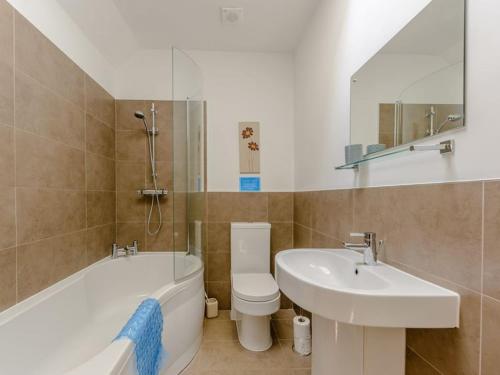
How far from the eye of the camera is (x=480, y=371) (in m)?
0.71

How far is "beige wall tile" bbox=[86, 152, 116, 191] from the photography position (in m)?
1.97

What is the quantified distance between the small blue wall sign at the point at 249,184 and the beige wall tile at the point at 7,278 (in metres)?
1.74

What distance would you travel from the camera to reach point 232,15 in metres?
1.98

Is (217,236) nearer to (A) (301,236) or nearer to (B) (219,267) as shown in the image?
(B) (219,267)

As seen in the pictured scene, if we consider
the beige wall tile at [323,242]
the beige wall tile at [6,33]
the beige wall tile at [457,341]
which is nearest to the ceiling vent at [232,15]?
the beige wall tile at [6,33]

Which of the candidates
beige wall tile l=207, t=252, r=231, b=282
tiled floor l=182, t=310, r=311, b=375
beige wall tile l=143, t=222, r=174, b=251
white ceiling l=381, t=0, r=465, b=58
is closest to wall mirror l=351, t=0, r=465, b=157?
white ceiling l=381, t=0, r=465, b=58

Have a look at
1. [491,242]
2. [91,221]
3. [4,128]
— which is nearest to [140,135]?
[91,221]

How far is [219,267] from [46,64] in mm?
2080

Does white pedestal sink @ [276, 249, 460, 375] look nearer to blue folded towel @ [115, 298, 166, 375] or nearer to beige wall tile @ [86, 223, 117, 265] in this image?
blue folded towel @ [115, 298, 166, 375]

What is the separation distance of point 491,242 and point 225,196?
6.70ft

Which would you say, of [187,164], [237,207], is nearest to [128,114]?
[187,164]

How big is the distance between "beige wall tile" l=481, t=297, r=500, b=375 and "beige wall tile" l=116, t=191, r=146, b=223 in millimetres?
2474

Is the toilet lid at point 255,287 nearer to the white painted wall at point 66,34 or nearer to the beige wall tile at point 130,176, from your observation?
the beige wall tile at point 130,176

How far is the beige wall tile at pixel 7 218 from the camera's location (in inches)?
46.2
